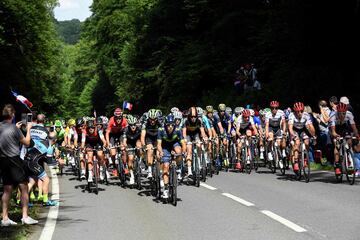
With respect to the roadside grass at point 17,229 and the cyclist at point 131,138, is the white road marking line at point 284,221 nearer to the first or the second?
the roadside grass at point 17,229

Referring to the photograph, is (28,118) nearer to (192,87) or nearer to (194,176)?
(194,176)

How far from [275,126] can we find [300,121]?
2839 millimetres

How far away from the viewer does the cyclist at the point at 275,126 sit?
660 inches

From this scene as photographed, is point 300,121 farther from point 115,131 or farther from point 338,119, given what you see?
point 115,131

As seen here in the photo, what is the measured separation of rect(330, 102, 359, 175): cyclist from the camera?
13500mm

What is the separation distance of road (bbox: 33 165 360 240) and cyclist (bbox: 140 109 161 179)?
2.84 ft

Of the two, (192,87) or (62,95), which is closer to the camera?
(192,87)

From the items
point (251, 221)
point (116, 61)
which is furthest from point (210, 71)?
point (251, 221)

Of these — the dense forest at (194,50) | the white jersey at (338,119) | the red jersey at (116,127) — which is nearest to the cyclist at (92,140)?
the red jersey at (116,127)

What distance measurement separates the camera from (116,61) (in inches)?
2301

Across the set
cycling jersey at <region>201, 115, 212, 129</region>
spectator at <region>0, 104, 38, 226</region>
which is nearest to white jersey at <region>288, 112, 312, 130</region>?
cycling jersey at <region>201, 115, 212, 129</region>

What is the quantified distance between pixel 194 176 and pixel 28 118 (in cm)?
460

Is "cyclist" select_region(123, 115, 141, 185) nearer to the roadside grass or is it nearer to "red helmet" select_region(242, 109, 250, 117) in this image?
"red helmet" select_region(242, 109, 250, 117)

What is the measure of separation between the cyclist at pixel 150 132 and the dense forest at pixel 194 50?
9.86m
